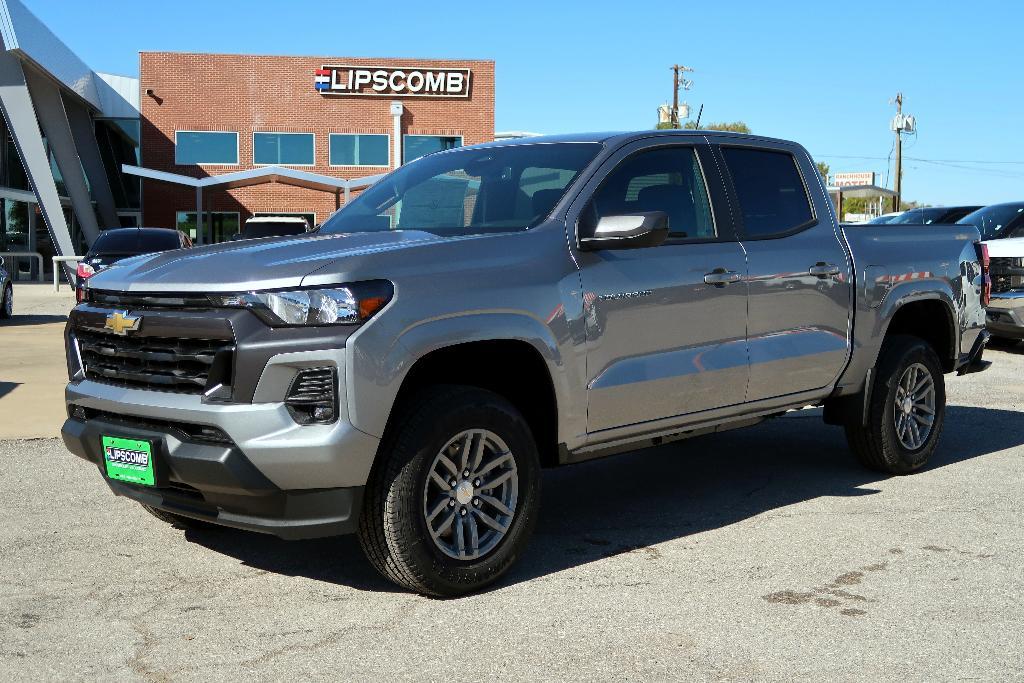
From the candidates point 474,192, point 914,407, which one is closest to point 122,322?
point 474,192

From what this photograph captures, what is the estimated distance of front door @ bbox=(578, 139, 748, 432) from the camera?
529cm

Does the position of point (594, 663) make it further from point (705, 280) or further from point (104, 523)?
point (104, 523)

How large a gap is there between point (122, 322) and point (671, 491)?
349cm

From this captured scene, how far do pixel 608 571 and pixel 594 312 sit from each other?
3.82 ft

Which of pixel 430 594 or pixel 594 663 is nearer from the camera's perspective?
pixel 594 663

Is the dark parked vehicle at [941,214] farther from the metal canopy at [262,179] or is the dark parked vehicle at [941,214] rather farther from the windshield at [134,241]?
the metal canopy at [262,179]

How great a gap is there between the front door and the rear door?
16 centimetres

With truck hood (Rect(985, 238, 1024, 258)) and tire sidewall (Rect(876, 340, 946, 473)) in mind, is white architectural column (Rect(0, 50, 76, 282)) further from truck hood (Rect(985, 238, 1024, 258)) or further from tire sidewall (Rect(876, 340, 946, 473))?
tire sidewall (Rect(876, 340, 946, 473))

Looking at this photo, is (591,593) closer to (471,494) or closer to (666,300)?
(471,494)

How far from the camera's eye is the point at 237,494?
173 inches

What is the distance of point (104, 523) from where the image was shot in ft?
19.7

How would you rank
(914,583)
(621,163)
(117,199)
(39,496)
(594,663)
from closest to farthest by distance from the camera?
(594,663), (914,583), (621,163), (39,496), (117,199)

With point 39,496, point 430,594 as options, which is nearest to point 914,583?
point 430,594

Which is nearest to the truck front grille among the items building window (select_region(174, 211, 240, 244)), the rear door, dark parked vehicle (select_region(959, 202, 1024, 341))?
the rear door
